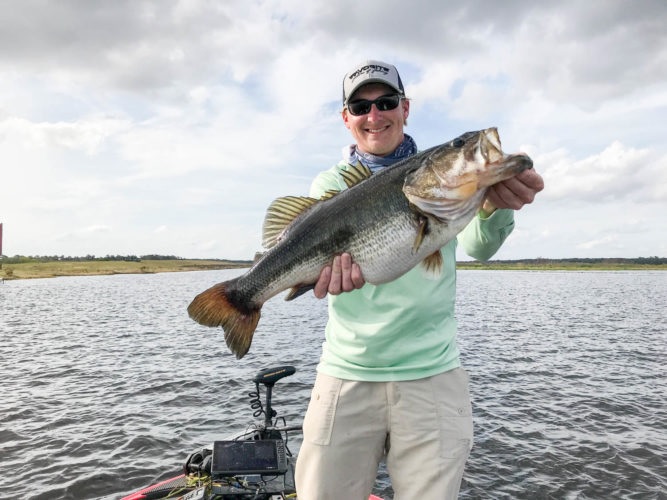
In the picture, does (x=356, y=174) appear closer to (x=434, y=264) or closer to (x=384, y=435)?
(x=434, y=264)

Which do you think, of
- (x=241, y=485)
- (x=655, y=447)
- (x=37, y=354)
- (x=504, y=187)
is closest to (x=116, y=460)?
(x=241, y=485)

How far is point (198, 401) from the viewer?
1661 cm

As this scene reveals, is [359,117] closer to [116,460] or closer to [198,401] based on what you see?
[116,460]

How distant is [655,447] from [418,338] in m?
12.3

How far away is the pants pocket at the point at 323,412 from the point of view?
4.06 meters

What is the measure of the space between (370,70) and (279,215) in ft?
4.81

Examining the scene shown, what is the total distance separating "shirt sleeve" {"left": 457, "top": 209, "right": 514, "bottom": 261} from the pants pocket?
1.58 meters

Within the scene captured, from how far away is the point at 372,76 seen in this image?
4434 millimetres

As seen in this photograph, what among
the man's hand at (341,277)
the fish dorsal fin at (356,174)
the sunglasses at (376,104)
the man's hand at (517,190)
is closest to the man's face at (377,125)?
the sunglasses at (376,104)

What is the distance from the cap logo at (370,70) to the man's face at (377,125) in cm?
10

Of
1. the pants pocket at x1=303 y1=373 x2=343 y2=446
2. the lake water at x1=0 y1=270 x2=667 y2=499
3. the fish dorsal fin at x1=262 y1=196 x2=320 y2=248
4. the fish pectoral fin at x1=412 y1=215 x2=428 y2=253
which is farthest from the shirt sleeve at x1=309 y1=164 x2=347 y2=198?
the lake water at x1=0 y1=270 x2=667 y2=499

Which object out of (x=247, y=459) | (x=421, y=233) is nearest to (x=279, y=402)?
(x=247, y=459)

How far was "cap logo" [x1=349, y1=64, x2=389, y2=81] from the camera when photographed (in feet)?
14.7

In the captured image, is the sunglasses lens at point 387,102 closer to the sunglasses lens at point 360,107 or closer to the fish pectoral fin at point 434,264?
the sunglasses lens at point 360,107
